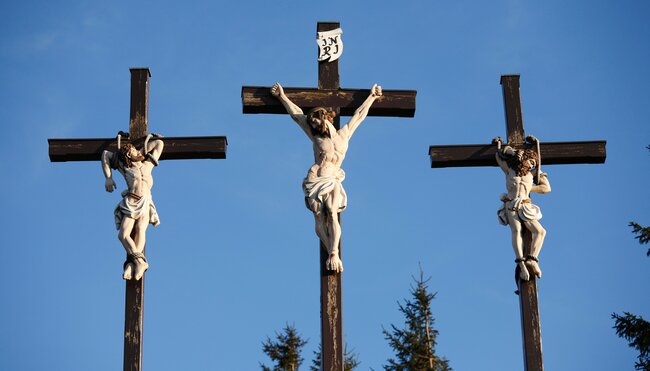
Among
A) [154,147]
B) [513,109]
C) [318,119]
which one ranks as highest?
[513,109]

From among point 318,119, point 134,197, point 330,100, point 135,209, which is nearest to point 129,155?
point 134,197

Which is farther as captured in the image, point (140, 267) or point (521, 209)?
point (521, 209)

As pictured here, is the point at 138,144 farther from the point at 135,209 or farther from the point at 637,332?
the point at 637,332

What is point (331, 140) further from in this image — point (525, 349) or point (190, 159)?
point (525, 349)

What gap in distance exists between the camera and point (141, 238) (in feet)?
44.7

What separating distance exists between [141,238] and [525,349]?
4016mm

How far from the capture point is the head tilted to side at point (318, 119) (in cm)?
1387

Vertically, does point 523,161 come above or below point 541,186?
above

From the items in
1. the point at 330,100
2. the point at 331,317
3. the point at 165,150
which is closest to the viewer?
the point at 331,317

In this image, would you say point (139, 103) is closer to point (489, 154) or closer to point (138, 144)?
point (138, 144)

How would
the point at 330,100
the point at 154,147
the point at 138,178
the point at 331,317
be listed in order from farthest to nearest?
the point at 330,100 → the point at 154,147 → the point at 138,178 → the point at 331,317

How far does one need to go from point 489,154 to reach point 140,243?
3.81 m

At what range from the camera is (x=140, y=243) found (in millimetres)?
13602

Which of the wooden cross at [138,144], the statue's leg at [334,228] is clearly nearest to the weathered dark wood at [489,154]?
the statue's leg at [334,228]
